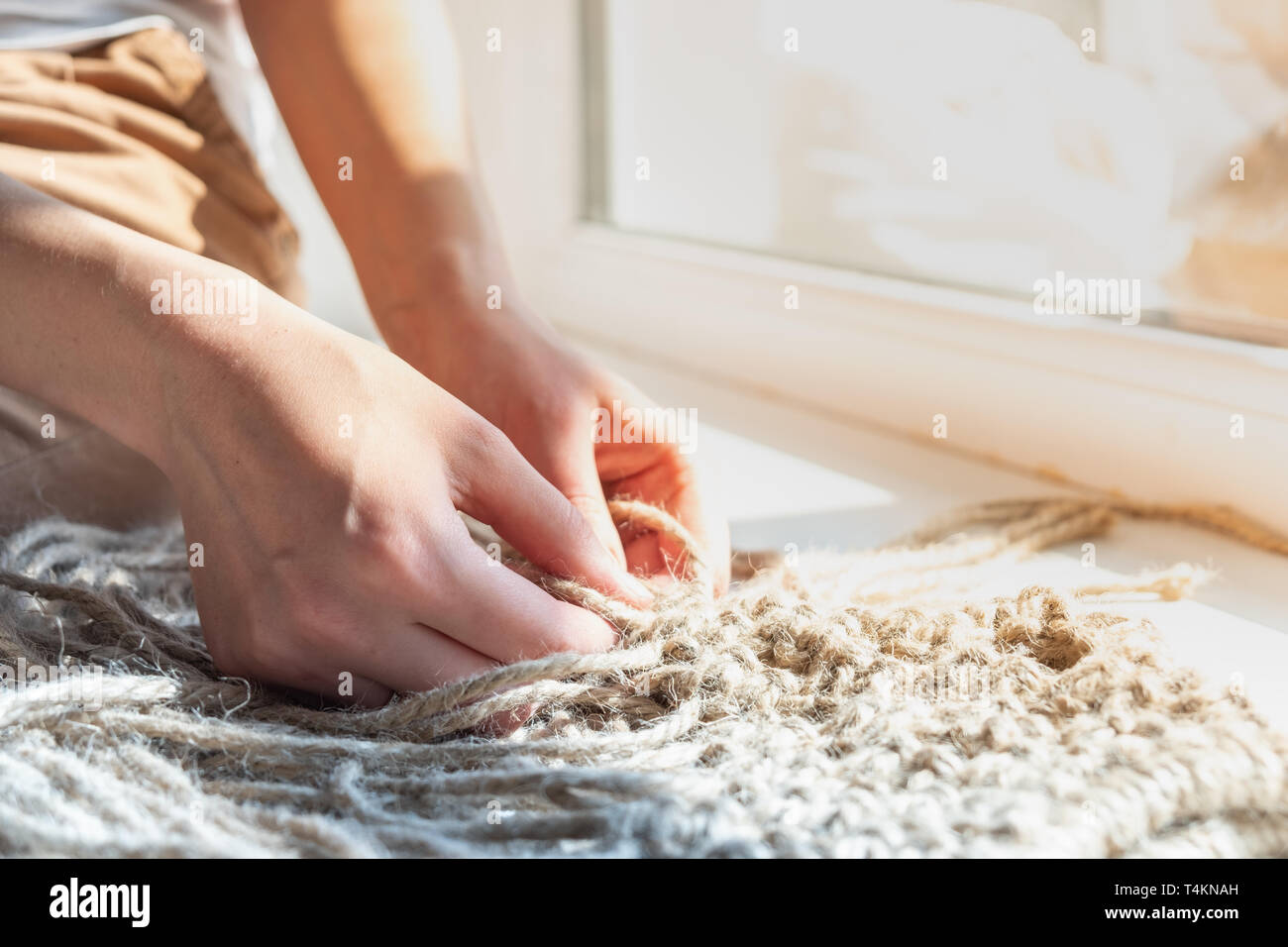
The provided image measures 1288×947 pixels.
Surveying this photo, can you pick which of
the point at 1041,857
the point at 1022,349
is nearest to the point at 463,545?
the point at 1041,857

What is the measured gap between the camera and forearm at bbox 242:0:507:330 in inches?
30.0

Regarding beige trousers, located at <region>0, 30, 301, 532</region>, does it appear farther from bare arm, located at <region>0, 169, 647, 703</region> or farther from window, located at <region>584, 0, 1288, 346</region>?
window, located at <region>584, 0, 1288, 346</region>

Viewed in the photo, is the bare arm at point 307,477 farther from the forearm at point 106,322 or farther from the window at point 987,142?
the window at point 987,142

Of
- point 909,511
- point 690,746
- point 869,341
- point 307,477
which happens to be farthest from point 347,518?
point 869,341

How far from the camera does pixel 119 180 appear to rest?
75 centimetres

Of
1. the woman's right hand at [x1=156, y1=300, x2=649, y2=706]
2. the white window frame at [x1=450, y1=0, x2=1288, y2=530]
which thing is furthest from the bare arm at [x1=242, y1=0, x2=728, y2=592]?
the white window frame at [x1=450, y1=0, x2=1288, y2=530]

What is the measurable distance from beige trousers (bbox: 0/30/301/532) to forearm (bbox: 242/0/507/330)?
60mm

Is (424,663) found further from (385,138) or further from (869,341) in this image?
(869,341)

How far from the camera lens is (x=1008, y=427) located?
93cm

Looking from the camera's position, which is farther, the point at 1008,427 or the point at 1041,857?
the point at 1008,427

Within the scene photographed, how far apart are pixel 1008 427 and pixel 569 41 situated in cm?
70

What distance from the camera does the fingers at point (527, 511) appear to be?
1.73 ft

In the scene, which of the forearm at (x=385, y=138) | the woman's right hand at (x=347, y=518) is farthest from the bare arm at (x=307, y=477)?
the forearm at (x=385, y=138)

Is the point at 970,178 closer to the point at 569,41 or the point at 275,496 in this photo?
the point at 569,41
